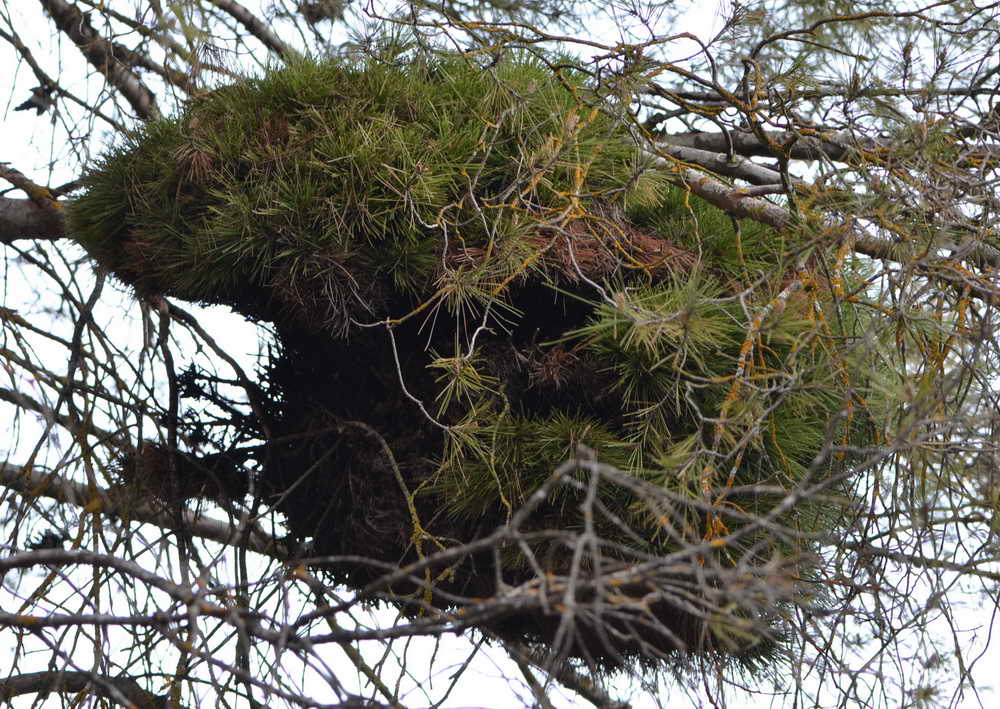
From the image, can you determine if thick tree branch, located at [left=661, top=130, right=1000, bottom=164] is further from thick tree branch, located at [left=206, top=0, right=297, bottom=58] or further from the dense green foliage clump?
thick tree branch, located at [left=206, top=0, right=297, bottom=58]

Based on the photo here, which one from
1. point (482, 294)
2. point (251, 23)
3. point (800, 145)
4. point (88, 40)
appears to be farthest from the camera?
point (251, 23)

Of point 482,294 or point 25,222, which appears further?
point 25,222

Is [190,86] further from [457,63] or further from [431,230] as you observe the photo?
[431,230]

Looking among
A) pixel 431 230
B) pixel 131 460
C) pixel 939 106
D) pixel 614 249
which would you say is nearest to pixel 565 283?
pixel 614 249

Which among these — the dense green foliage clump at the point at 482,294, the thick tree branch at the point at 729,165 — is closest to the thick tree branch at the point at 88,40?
the dense green foliage clump at the point at 482,294

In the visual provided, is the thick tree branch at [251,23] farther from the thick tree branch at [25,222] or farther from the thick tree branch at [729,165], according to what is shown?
the thick tree branch at [729,165]

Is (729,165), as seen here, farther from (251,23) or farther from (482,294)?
(251,23)

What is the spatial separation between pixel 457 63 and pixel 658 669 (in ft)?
2.92

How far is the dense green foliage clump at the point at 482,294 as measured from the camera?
4.26ft

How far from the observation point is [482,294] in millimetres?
1286

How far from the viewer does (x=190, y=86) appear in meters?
Answer: 1.77

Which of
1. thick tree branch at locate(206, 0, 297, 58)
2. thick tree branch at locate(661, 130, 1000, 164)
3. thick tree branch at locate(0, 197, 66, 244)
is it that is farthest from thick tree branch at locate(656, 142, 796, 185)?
thick tree branch at locate(0, 197, 66, 244)

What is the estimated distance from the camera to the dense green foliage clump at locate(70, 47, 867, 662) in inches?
51.2

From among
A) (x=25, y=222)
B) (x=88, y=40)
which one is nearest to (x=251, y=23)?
(x=88, y=40)
